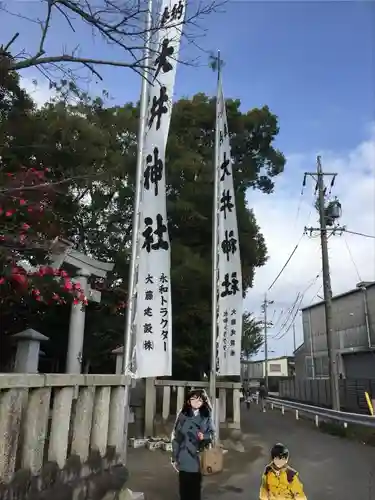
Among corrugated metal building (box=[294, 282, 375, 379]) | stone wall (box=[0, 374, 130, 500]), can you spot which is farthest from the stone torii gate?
corrugated metal building (box=[294, 282, 375, 379])

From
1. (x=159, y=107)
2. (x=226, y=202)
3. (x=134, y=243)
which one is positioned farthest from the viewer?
(x=226, y=202)

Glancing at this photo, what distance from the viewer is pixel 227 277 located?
10883mm

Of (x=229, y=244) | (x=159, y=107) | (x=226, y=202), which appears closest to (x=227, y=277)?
(x=229, y=244)

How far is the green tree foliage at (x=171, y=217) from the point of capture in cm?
1334

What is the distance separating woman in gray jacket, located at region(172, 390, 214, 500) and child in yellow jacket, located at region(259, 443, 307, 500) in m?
0.96

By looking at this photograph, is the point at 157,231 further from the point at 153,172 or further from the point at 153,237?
the point at 153,172

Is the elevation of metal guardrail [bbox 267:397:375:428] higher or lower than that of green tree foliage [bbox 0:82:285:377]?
lower

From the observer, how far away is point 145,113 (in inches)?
283

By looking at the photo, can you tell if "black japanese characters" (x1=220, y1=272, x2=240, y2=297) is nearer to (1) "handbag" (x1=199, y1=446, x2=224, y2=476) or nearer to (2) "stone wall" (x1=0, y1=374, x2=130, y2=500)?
(1) "handbag" (x1=199, y1=446, x2=224, y2=476)

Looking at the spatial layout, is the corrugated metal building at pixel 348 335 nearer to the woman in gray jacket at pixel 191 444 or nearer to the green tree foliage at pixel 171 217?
the green tree foliage at pixel 171 217

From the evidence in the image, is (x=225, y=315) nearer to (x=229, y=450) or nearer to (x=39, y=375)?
(x=229, y=450)

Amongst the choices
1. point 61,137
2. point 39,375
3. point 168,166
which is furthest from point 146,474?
point 168,166

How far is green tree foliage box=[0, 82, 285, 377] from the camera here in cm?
1334

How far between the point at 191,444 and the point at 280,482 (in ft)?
3.80
